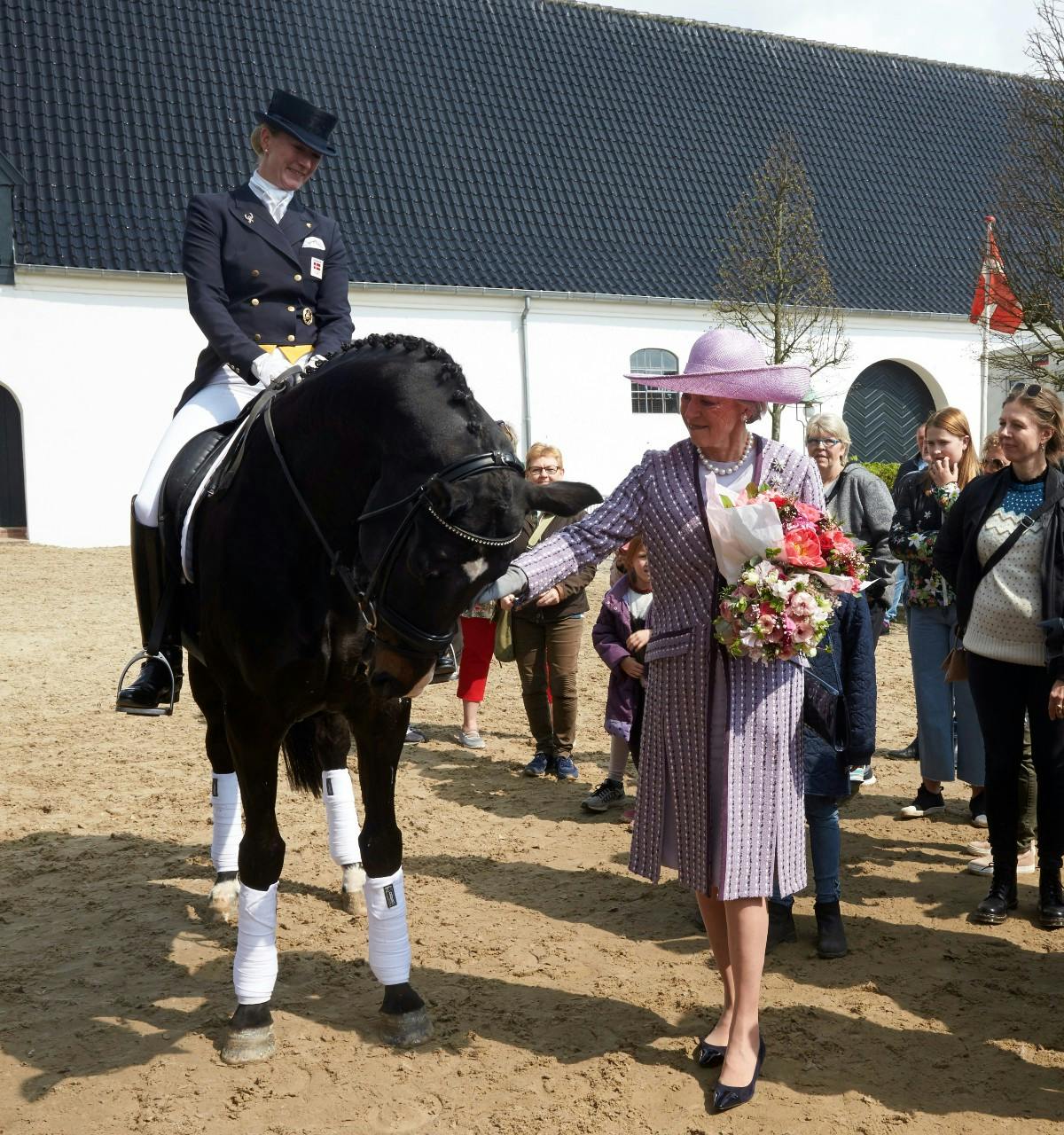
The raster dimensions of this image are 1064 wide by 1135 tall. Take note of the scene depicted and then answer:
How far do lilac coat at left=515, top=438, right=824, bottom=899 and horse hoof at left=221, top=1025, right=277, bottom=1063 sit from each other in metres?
1.44

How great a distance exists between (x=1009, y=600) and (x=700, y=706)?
6.76 feet

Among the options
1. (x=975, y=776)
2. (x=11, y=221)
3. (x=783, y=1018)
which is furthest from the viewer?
(x=11, y=221)

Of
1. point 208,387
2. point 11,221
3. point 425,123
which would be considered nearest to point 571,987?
point 208,387

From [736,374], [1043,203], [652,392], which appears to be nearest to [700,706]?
[736,374]

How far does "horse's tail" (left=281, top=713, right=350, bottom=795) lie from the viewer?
5160mm

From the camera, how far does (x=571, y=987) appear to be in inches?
181

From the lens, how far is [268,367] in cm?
452

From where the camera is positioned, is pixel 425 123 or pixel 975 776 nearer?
pixel 975 776

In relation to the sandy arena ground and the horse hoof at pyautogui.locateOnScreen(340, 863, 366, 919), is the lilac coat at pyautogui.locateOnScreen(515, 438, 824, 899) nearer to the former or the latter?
the sandy arena ground

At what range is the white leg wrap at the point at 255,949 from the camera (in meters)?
4.10

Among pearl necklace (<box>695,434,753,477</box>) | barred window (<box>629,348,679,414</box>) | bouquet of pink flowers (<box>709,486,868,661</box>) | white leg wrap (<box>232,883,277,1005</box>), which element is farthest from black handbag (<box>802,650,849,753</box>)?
barred window (<box>629,348,679,414</box>)

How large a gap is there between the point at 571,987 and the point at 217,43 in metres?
23.2

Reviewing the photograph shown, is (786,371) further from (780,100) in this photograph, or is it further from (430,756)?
(780,100)

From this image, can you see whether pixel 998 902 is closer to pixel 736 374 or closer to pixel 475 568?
pixel 736 374
